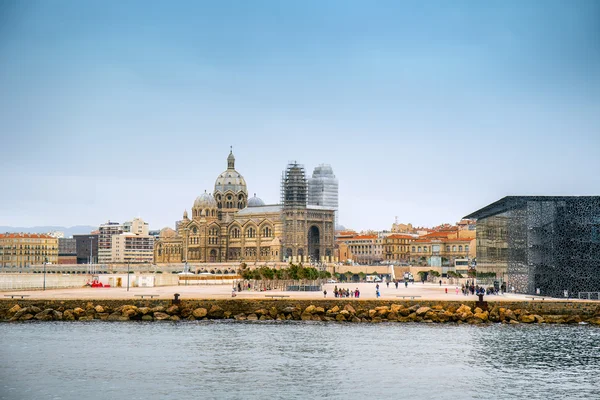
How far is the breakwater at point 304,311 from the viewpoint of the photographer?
7075 cm

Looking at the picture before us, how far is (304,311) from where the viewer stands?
7381 centimetres

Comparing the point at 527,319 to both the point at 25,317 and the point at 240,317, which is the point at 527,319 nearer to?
the point at 240,317

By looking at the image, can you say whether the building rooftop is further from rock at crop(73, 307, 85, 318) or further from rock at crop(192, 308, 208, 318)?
rock at crop(73, 307, 85, 318)

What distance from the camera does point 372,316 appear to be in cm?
7281

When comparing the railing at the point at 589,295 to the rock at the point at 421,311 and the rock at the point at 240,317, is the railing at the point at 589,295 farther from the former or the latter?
the rock at the point at 240,317

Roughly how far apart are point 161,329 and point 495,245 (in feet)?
152

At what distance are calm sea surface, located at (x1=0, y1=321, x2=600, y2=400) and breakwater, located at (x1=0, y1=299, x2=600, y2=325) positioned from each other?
305cm

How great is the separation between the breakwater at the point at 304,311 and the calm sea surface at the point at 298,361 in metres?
3.05

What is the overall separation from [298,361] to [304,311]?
75.5 ft

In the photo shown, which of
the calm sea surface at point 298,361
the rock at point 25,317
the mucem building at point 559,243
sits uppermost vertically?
the mucem building at point 559,243

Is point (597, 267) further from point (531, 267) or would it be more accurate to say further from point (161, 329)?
point (161, 329)

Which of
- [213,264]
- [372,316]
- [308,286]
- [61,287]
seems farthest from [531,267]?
[213,264]

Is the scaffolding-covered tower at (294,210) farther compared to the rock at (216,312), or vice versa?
the scaffolding-covered tower at (294,210)

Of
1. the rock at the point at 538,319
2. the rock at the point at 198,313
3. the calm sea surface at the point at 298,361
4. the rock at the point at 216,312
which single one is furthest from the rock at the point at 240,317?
the rock at the point at 538,319
